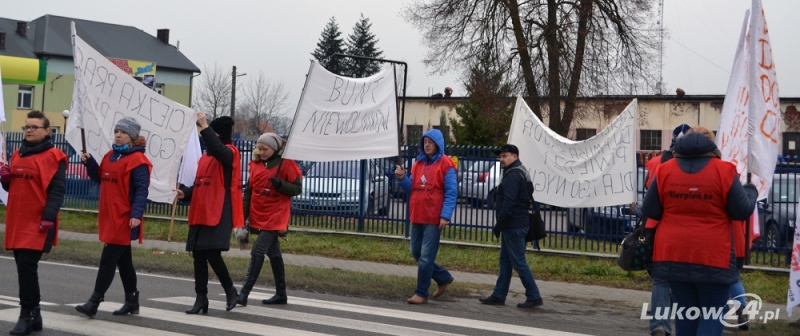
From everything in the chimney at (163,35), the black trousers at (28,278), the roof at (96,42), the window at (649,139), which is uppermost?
the chimney at (163,35)

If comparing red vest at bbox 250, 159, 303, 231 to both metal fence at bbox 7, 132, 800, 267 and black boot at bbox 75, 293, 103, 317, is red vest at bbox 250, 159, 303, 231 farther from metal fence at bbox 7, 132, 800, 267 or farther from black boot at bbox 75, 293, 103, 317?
metal fence at bbox 7, 132, 800, 267

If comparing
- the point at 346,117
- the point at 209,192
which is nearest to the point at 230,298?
the point at 209,192

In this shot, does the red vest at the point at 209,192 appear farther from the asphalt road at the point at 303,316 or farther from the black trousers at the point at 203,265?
the asphalt road at the point at 303,316

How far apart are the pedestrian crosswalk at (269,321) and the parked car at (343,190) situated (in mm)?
6930

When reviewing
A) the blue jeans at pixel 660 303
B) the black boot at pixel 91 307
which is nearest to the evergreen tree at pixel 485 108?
the blue jeans at pixel 660 303

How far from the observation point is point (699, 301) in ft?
19.4

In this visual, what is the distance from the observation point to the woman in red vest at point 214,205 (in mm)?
8125

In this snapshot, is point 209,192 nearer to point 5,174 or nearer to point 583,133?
point 5,174

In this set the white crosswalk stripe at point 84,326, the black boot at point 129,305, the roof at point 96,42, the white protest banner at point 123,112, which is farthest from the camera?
the roof at point 96,42

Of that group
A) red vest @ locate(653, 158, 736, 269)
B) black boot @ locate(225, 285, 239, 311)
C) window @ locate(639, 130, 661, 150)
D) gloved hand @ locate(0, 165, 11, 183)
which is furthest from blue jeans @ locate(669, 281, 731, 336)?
window @ locate(639, 130, 661, 150)

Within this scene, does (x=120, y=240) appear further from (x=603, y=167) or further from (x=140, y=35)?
(x=140, y=35)

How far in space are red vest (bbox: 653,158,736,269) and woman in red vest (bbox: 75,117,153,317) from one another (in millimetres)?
4393

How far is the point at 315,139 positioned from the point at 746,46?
4.50 meters

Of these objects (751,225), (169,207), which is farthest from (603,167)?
(169,207)
